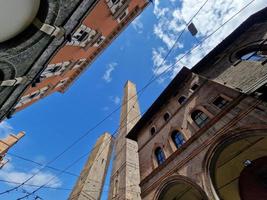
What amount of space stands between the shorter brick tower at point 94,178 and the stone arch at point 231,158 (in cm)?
1670

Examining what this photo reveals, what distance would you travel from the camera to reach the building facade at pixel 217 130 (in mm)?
7625

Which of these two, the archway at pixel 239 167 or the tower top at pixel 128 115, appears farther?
the tower top at pixel 128 115

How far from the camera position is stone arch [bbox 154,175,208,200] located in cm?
900

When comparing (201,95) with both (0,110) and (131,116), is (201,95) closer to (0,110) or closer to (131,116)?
(0,110)

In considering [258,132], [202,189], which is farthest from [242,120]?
[202,189]

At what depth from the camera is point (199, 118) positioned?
10.2 m

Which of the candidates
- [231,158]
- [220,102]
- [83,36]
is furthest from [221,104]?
[83,36]

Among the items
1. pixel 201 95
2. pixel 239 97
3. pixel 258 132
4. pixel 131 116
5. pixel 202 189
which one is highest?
pixel 131 116

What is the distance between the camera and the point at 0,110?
9086 mm

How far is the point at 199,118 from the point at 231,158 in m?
2.57

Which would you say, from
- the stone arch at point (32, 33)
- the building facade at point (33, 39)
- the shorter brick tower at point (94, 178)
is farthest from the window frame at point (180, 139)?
the shorter brick tower at point (94, 178)

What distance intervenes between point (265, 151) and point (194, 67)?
663 cm

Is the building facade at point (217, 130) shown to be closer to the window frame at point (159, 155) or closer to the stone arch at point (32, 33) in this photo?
the window frame at point (159, 155)

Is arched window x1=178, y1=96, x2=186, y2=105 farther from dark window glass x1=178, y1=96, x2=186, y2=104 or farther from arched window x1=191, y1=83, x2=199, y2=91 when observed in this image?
arched window x1=191, y1=83, x2=199, y2=91
